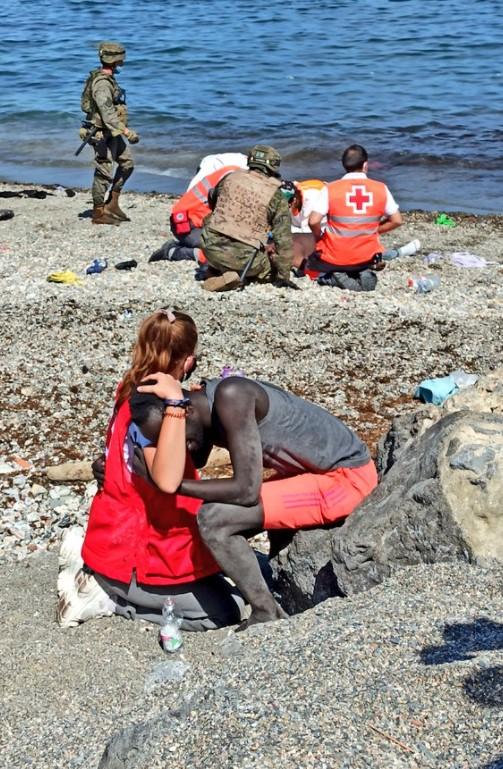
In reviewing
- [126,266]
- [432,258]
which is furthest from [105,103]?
[432,258]

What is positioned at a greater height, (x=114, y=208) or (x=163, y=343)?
(x=163, y=343)

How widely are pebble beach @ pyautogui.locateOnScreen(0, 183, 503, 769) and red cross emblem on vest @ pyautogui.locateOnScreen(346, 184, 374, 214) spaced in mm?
827

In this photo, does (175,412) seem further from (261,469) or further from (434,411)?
(434,411)

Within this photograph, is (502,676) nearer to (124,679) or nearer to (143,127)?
(124,679)

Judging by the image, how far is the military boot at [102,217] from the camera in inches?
523

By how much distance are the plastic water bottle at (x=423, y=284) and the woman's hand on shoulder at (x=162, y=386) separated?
6185mm

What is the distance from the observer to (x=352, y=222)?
10391 millimetres

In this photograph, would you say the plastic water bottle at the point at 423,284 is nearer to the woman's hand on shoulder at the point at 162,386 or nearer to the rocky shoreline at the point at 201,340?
the rocky shoreline at the point at 201,340

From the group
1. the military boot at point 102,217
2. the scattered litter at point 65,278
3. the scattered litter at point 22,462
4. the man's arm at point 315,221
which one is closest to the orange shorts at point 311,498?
the scattered litter at point 22,462

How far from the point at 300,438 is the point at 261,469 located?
340 millimetres

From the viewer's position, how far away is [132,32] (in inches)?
1305

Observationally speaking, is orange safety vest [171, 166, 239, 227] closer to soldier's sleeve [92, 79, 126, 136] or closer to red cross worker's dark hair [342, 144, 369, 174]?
red cross worker's dark hair [342, 144, 369, 174]

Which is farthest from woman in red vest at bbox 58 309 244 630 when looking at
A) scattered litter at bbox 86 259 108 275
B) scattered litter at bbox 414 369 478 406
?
scattered litter at bbox 86 259 108 275

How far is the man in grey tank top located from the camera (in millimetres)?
4547
